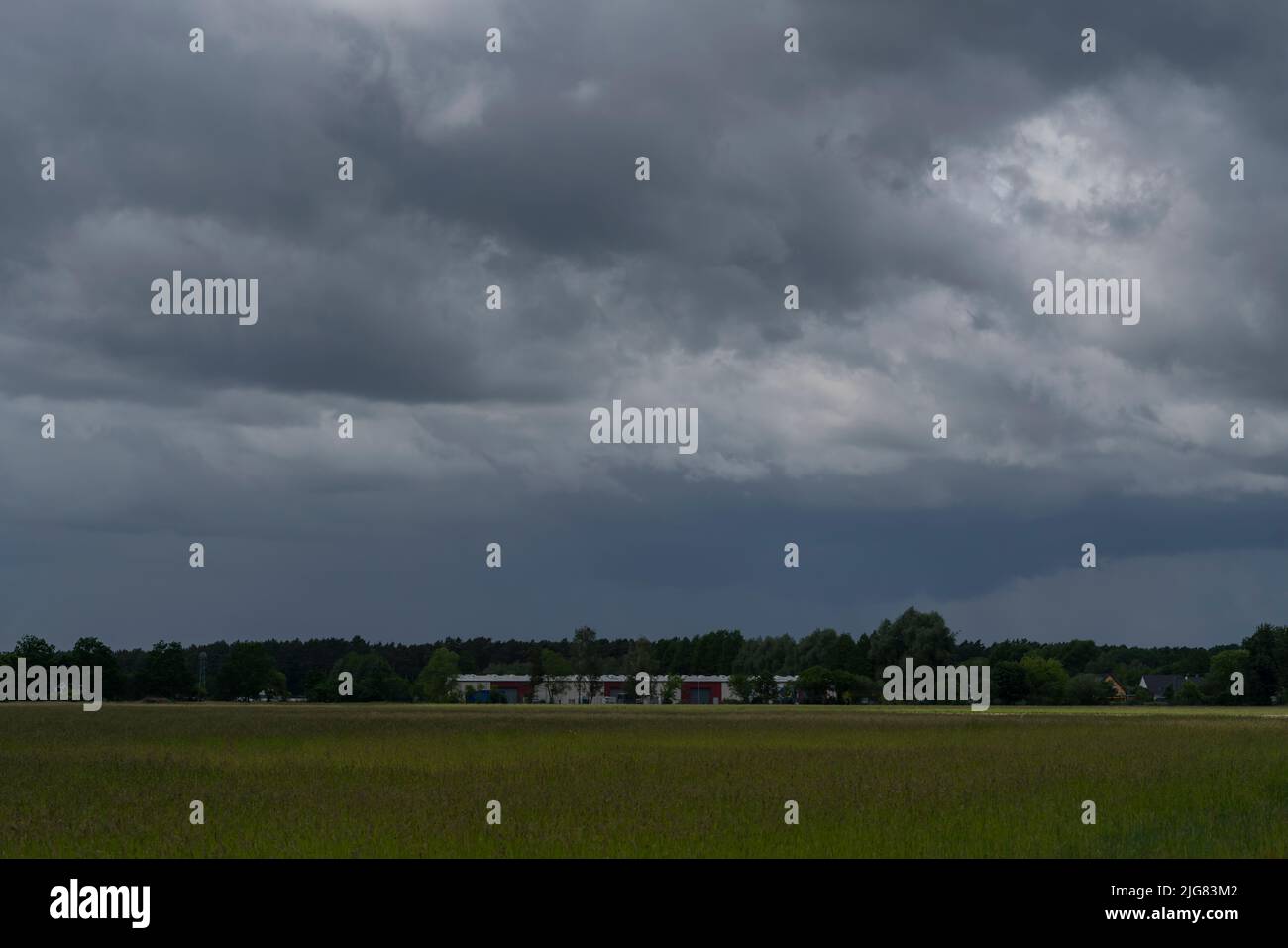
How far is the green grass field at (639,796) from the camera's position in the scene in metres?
23.5

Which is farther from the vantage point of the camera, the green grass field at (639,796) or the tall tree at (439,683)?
the tall tree at (439,683)

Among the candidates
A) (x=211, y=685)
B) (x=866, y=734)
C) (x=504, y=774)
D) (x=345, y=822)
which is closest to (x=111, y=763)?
(x=504, y=774)

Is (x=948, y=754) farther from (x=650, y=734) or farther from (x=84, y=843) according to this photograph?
(x=84, y=843)

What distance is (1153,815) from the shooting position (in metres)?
28.0

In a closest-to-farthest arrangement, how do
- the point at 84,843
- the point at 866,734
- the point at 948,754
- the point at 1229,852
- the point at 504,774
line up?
the point at 1229,852, the point at 84,843, the point at 504,774, the point at 948,754, the point at 866,734

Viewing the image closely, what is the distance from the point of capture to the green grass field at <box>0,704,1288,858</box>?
23484 millimetres

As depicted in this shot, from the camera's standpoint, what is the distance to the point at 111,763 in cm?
4212

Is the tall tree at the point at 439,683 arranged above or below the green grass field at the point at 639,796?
below

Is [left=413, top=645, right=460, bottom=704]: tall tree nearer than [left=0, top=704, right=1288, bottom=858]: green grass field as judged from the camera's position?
No

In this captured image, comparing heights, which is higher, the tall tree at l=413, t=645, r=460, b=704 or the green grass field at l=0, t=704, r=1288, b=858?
the green grass field at l=0, t=704, r=1288, b=858
